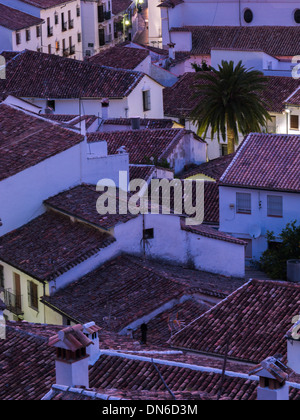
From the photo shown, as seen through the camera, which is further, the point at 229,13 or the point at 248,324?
the point at 229,13

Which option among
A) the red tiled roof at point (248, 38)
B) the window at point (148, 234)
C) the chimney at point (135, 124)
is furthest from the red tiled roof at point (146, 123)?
the red tiled roof at point (248, 38)

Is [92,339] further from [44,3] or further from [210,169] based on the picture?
[44,3]

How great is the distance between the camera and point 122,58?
7156cm

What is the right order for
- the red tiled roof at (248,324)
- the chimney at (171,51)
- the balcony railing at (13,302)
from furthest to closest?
the chimney at (171,51) → the balcony railing at (13,302) → the red tiled roof at (248,324)

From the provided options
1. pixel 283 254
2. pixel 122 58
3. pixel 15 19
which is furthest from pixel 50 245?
pixel 15 19

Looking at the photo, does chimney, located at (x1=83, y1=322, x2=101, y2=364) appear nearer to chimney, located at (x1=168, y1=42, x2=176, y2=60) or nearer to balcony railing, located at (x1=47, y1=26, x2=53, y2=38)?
chimney, located at (x1=168, y1=42, x2=176, y2=60)

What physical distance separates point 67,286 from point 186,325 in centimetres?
455

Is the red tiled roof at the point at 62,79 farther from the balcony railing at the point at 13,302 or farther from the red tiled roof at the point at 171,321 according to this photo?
the red tiled roof at the point at 171,321

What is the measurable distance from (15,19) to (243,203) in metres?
37.5

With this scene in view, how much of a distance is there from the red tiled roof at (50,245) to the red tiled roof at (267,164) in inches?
420

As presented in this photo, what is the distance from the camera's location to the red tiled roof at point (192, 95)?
63.9 meters

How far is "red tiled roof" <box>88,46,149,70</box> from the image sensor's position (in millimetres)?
70250

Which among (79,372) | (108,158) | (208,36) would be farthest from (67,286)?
(208,36)

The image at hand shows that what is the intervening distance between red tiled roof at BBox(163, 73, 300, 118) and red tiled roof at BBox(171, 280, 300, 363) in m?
34.6
